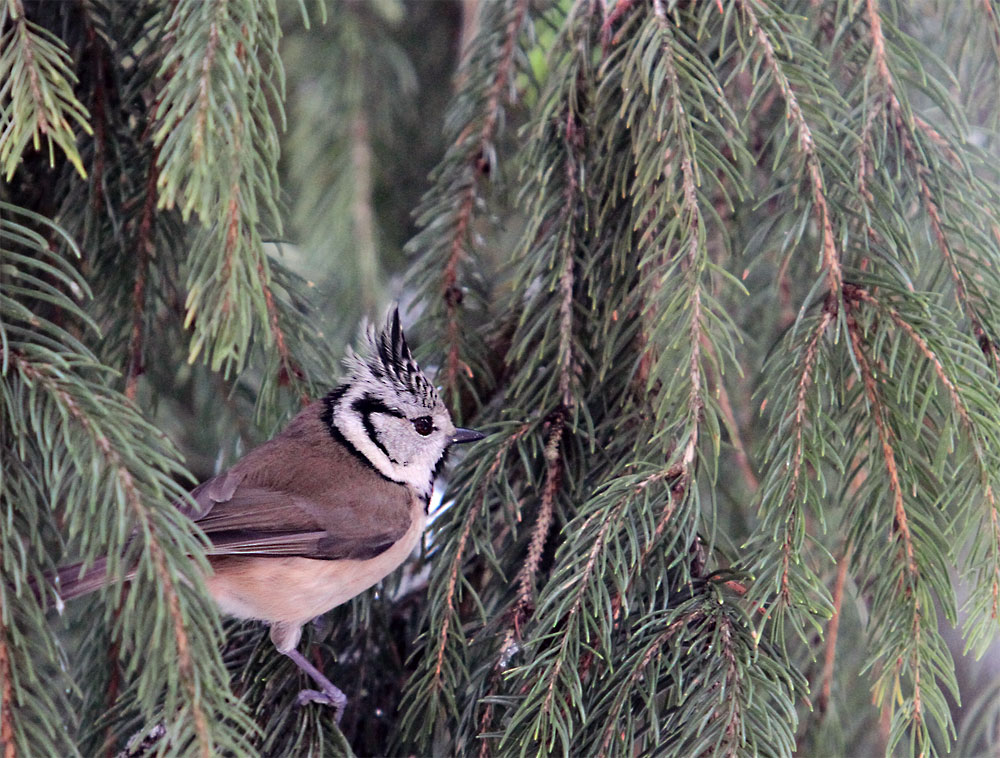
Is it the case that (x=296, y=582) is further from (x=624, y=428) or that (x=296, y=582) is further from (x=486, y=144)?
(x=486, y=144)

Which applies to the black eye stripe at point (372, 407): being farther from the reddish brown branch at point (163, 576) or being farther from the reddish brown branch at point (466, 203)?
the reddish brown branch at point (163, 576)

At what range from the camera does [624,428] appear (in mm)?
1693

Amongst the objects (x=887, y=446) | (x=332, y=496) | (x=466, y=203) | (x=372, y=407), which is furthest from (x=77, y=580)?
(x=887, y=446)

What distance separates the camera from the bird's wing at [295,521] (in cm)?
205

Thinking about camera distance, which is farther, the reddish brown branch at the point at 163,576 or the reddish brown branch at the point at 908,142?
the reddish brown branch at the point at 908,142

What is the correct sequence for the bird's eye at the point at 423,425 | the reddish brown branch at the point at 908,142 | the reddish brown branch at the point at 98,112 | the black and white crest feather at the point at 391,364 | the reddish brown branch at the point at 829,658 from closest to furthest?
1. the reddish brown branch at the point at 908,142
2. the reddish brown branch at the point at 98,112
3. the reddish brown branch at the point at 829,658
4. the black and white crest feather at the point at 391,364
5. the bird's eye at the point at 423,425

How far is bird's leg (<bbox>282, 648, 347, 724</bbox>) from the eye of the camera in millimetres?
1623

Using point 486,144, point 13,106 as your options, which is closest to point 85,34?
point 13,106

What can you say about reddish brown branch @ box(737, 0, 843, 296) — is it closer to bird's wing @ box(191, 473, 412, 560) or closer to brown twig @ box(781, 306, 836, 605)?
brown twig @ box(781, 306, 836, 605)

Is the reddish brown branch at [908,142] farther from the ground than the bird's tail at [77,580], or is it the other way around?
the reddish brown branch at [908,142]

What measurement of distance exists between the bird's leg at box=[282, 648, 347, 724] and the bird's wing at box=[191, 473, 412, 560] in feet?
1.08

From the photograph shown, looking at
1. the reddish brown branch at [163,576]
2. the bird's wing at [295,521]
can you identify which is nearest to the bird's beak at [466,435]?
the bird's wing at [295,521]

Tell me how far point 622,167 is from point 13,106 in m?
0.96

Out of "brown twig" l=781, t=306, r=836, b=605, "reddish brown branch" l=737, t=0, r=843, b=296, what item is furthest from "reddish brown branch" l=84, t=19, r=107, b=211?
"brown twig" l=781, t=306, r=836, b=605
